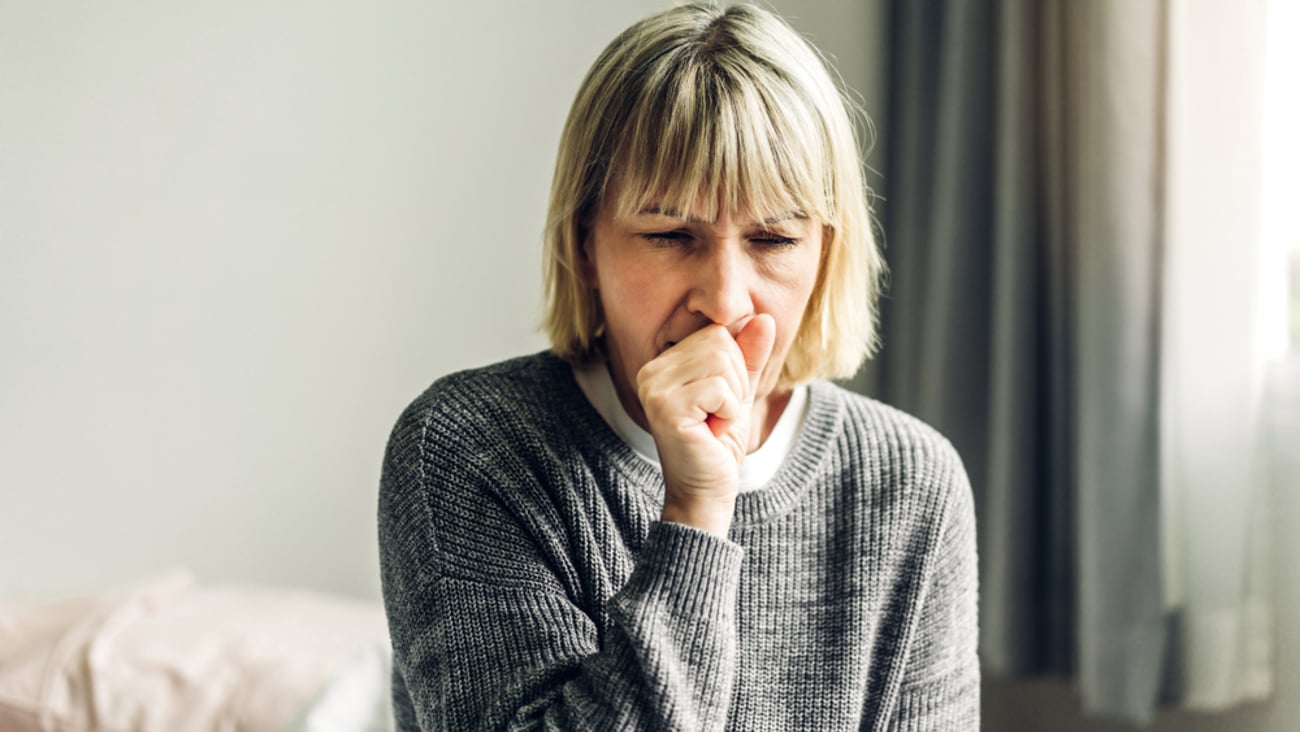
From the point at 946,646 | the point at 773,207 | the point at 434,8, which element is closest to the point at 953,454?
the point at 946,646

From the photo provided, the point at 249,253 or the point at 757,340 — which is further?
the point at 249,253

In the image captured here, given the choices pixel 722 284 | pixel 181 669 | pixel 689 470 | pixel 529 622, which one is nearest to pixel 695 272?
pixel 722 284

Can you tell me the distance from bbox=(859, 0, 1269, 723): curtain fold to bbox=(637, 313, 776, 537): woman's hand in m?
0.91

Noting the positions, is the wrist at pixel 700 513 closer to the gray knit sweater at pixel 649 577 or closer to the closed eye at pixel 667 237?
the gray knit sweater at pixel 649 577

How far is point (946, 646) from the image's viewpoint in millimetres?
1117

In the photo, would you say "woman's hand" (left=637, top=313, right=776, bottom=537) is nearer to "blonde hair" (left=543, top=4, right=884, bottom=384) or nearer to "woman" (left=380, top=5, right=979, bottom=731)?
"woman" (left=380, top=5, right=979, bottom=731)

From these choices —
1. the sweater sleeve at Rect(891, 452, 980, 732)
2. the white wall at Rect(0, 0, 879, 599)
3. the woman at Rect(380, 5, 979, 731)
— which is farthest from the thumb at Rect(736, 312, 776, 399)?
the white wall at Rect(0, 0, 879, 599)

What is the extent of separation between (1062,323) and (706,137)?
106 cm

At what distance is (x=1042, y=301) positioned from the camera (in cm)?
184

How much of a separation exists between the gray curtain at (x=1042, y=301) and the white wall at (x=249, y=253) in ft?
1.20

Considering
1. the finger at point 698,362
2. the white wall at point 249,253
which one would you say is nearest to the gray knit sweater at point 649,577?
the finger at point 698,362

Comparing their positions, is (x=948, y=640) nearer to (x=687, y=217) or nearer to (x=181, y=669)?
(x=687, y=217)

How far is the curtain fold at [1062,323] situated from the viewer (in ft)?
5.20

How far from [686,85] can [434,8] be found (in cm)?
118
